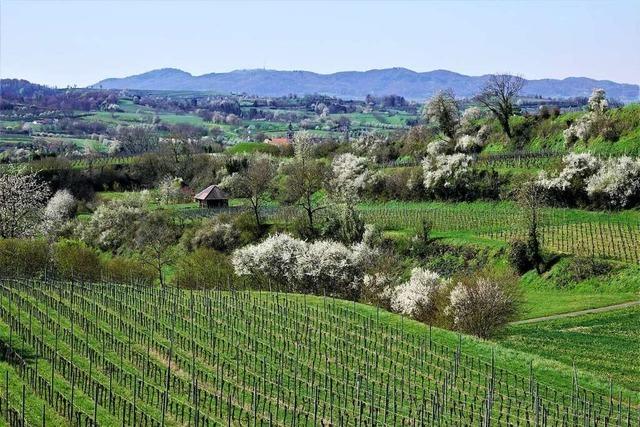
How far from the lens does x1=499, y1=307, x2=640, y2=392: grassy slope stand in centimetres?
4266

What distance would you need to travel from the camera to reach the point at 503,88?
10419 cm

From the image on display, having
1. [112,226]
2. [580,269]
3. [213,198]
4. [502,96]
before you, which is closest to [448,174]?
[502,96]

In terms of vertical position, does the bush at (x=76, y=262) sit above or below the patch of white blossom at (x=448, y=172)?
below

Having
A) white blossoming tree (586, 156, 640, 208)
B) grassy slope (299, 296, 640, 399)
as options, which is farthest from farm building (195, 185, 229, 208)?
grassy slope (299, 296, 640, 399)

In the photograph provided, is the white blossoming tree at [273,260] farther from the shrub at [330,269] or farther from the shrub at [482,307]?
the shrub at [482,307]

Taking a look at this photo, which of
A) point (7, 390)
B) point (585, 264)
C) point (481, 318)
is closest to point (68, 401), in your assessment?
point (7, 390)

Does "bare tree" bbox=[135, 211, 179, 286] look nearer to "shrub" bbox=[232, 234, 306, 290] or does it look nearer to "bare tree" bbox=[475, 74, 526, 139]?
"shrub" bbox=[232, 234, 306, 290]

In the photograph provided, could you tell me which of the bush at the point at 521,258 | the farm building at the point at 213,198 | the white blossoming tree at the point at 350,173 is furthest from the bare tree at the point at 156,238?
the bush at the point at 521,258

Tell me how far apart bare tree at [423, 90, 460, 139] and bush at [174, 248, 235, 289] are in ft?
150

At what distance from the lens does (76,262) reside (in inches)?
2805

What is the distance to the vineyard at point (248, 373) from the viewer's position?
2966cm

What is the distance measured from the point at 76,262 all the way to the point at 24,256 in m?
4.27

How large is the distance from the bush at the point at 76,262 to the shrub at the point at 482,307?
33.5 m

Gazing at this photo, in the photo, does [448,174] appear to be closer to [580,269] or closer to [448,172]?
[448,172]
